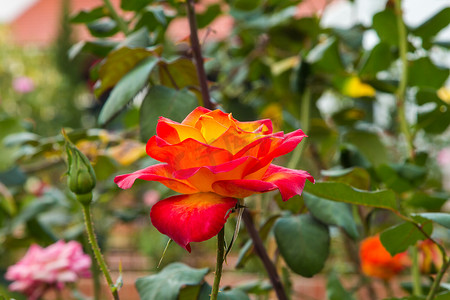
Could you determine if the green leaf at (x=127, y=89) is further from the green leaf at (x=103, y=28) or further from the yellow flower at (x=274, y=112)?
the yellow flower at (x=274, y=112)

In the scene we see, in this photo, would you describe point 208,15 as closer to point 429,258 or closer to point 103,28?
point 103,28

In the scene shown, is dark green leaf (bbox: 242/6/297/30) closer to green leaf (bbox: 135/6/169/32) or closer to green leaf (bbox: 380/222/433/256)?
green leaf (bbox: 135/6/169/32)

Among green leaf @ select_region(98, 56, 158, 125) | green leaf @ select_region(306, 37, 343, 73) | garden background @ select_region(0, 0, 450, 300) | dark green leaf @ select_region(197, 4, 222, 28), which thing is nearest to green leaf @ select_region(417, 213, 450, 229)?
garden background @ select_region(0, 0, 450, 300)

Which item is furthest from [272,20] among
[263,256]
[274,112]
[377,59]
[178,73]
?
[263,256]

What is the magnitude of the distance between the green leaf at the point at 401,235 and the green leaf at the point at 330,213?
4 cm

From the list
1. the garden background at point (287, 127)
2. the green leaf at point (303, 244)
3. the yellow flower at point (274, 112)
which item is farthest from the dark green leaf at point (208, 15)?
the green leaf at point (303, 244)

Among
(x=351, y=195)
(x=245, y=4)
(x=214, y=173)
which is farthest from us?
(x=245, y=4)

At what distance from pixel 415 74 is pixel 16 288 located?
21.7 inches

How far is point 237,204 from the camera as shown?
9.2 inches

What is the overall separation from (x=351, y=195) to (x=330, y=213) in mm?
62

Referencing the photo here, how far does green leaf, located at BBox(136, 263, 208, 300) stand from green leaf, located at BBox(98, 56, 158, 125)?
0.12 m

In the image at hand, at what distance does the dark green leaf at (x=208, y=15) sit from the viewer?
2.10ft

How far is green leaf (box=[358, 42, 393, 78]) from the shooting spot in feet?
1.79

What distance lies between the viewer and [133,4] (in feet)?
1.61
